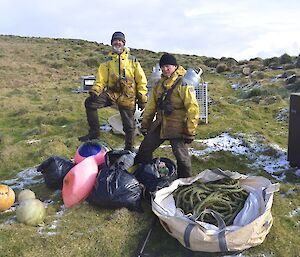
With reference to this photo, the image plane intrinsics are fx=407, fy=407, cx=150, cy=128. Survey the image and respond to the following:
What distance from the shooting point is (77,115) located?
34.4 feet

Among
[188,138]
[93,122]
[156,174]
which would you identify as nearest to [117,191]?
[156,174]

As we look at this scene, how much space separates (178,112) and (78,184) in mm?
1504

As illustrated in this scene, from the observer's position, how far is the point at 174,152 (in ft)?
16.9

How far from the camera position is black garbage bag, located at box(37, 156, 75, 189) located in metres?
5.37

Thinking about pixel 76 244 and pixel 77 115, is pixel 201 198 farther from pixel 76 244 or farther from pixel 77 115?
pixel 77 115

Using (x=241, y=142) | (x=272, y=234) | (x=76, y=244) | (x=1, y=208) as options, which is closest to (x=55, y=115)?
(x=241, y=142)

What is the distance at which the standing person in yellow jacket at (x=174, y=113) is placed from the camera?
493 cm

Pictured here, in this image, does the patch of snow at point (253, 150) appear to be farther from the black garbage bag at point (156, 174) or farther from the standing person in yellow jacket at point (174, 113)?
the standing person in yellow jacket at point (174, 113)

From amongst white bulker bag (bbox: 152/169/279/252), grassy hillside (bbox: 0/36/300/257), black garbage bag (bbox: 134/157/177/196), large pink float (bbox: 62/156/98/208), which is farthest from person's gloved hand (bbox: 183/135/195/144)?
large pink float (bbox: 62/156/98/208)

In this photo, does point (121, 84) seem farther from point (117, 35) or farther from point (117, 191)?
point (117, 191)

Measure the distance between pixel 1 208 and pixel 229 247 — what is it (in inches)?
109

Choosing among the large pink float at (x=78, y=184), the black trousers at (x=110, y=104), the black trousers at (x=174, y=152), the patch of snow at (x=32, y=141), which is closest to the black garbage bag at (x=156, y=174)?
the black trousers at (x=174, y=152)

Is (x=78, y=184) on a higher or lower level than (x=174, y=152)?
lower

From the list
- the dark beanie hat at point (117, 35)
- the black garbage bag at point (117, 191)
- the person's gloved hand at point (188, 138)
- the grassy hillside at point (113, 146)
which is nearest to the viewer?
the grassy hillside at point (113, 146)
